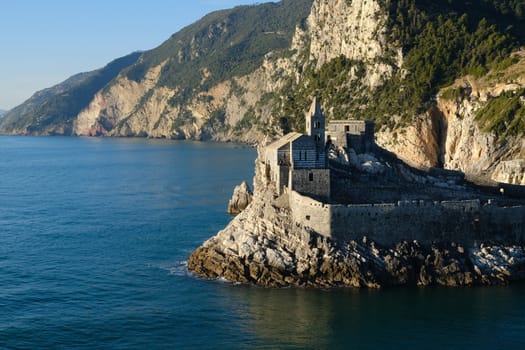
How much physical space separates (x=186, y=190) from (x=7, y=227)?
29041 mm

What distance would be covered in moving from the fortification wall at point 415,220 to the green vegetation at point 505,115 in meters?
33.0

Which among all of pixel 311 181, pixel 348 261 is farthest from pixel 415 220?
pixel 311 181

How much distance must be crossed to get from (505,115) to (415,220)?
3954 centimetres

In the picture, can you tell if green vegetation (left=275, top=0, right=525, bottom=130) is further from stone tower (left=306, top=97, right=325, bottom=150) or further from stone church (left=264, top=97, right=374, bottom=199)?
stone church (left=264, top=97, right=374, bottom=199)

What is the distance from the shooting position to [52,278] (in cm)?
5025

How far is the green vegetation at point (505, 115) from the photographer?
7912cm

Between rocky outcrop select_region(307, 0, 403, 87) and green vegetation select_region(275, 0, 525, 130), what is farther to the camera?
rocky outcrop select_region(307, 0, 403, 87)

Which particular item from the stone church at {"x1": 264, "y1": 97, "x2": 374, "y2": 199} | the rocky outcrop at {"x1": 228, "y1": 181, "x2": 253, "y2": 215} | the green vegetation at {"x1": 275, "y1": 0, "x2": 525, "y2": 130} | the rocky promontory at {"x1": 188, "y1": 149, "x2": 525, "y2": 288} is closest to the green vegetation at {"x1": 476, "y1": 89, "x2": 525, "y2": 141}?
the green vegetation at {"x1": 275, "y1": 0, "x2": 525, "y2": 130}

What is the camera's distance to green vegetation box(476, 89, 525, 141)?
79.1 meters

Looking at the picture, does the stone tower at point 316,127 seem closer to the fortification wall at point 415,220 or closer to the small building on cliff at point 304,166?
the small building on cliff at point 304,166

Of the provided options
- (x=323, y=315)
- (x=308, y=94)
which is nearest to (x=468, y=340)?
(x=323, y=315)

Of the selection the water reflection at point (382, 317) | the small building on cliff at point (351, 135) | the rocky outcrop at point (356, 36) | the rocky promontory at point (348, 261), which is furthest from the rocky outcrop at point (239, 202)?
the rocky outcrop at point (356, 36)

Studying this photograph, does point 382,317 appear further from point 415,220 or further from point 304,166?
point 304,166

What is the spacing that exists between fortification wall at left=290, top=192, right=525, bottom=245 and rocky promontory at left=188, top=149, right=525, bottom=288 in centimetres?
50
